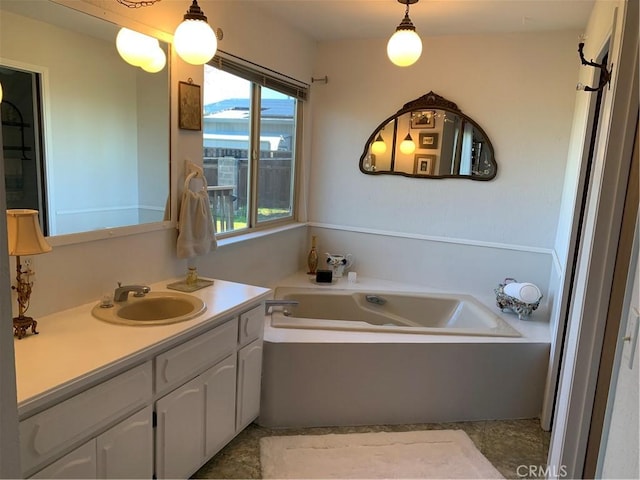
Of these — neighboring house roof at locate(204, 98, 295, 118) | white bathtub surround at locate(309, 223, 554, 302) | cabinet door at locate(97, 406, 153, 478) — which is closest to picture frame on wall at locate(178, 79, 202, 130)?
neighboring house roof at locate(204, 98, 295, 118)

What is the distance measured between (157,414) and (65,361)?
1.38ft

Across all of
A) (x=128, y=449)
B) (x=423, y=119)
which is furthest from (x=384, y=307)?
(x=128, y=449)

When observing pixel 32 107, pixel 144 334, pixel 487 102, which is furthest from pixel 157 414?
pixel 487 102

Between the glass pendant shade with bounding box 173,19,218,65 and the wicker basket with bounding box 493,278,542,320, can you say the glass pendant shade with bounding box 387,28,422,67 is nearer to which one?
the glass pendant shade with bounding box 173,19,218,65

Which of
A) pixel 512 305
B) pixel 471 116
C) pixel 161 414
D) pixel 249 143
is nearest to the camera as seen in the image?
pixel 161 414

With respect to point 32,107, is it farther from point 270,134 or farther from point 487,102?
point 487,102

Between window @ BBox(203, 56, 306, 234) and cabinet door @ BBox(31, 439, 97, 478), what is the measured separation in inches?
66.7

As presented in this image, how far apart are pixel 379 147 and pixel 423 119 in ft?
1.31

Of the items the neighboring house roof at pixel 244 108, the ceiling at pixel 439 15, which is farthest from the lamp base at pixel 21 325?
the ceiling at pixel 439 15

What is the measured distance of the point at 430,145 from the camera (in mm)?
3521

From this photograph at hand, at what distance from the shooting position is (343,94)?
3.72 metres

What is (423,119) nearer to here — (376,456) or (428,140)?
(428,140)

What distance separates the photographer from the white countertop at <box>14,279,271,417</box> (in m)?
1.28

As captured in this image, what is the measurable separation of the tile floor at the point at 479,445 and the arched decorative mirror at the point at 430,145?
5.70 feet
